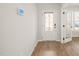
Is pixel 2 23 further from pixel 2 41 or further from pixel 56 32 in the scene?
pixel 56 32

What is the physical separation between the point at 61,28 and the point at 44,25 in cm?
84

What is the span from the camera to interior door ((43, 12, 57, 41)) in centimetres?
609

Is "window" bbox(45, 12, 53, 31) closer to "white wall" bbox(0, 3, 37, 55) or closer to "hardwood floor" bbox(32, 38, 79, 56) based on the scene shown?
"hardwood floor" bbox(32, 38, 79, 56)

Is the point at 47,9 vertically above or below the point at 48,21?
above

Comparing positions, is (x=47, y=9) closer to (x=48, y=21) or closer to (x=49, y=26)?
(x=48, y=21)

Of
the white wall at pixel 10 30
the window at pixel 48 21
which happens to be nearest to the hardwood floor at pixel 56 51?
the white wall at pixel 10 30

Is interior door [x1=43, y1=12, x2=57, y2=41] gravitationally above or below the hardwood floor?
above

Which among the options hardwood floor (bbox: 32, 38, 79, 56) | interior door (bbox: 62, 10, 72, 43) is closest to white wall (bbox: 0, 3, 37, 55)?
hardwood floor (bbox: 32, 38, 79, 56)

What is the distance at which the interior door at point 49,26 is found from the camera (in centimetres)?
609

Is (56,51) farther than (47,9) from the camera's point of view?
No

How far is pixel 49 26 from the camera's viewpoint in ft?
20.1

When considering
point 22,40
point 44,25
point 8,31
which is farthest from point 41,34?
point 8,31

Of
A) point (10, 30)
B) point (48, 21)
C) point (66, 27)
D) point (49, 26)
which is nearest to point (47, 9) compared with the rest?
point (48, 21)

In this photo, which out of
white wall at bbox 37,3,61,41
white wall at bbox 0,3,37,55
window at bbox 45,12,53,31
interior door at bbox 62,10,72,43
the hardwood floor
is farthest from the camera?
window at bbox 45,12,53,31
